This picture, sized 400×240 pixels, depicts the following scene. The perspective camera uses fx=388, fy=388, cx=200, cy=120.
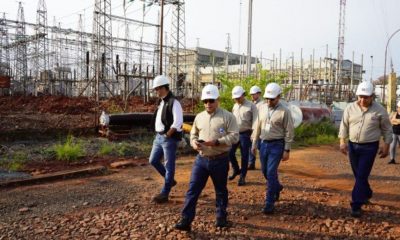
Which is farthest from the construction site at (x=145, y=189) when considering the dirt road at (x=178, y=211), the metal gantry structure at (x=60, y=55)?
the metal gantry structure at (x=60, y=55)

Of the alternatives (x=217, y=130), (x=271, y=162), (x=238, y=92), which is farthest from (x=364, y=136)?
(x=238, y=92)

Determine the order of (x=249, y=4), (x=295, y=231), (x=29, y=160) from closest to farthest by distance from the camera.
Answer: (x=295, y=231)
(x=29, y=160)
(x=249, y=4)

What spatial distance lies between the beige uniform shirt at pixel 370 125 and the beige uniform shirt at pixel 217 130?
1820 mm

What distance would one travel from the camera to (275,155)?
17.1ft

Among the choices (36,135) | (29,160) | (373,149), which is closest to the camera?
(373,149)

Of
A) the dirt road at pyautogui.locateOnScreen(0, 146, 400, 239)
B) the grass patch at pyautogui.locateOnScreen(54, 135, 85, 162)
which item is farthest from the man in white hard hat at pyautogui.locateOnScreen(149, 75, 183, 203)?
the grass patch at pyautogui.locateOnScreen(54, 135, 85, 162)

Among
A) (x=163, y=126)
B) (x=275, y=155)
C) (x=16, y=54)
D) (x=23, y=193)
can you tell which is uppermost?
(x=16, y=54)

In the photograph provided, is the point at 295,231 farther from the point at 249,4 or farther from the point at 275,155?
the point at 249,4

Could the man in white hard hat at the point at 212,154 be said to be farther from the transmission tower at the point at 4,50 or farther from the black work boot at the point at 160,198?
the transmission tower at the point at 4,50

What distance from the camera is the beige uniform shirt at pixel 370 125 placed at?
5.12m

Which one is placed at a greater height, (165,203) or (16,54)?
(16,54)

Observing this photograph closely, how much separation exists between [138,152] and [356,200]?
628 centimetres

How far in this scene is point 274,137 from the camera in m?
5.26

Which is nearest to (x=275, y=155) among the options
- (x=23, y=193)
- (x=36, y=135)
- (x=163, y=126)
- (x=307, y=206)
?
(x=307, y=206)
